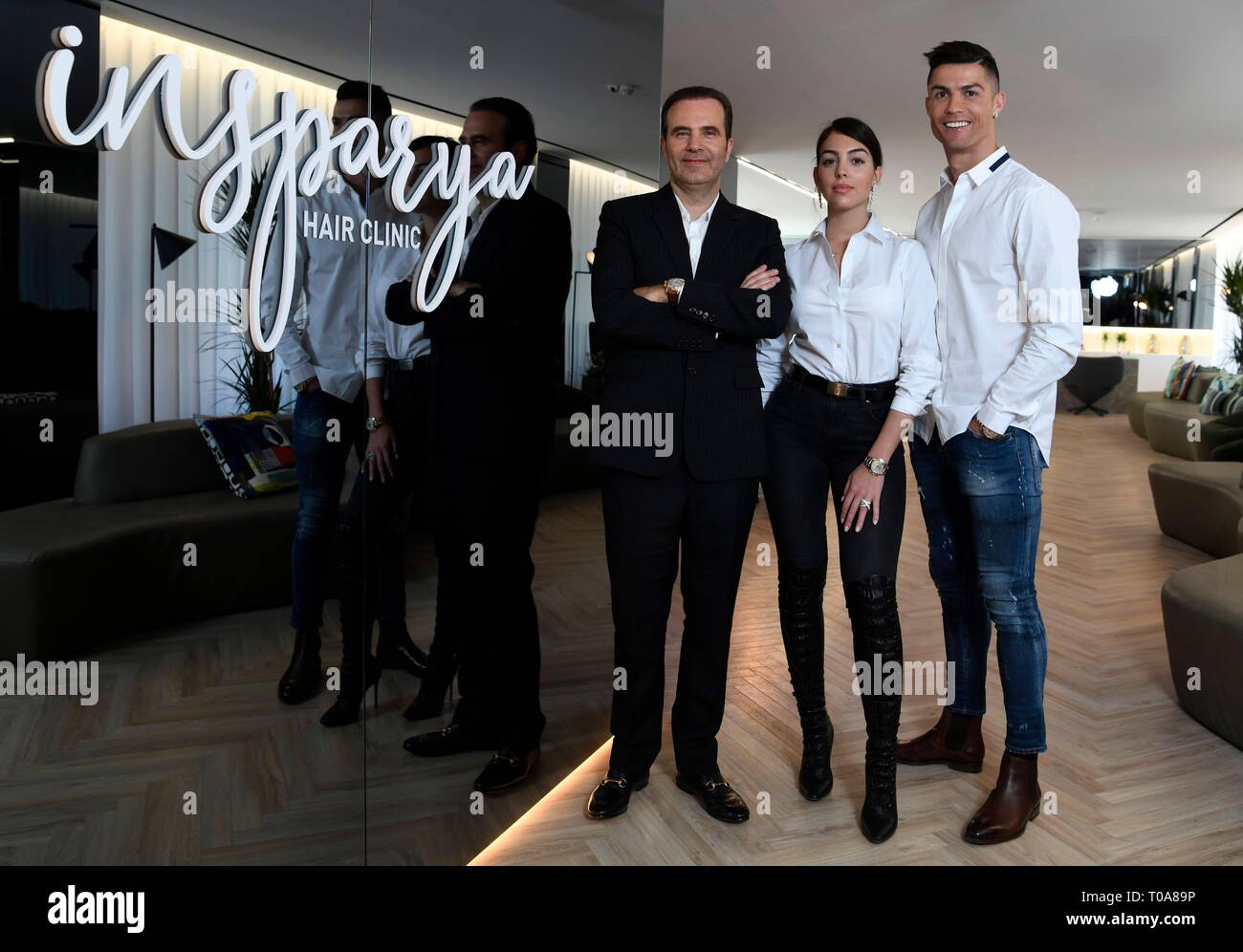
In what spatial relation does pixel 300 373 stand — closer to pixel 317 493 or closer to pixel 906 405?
pixel 317 493

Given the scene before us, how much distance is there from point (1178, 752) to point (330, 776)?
245 cm

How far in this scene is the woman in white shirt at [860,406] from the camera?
2301mm

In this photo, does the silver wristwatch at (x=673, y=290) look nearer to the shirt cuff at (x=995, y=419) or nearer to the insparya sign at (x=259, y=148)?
the insparya sign at (x=259, y=148)

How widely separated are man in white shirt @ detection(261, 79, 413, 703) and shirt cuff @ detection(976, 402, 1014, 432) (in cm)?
139

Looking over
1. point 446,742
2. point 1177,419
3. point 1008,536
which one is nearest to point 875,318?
point 1008,536

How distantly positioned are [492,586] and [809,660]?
33.6 inches

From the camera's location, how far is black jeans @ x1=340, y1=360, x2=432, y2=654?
1.75 m

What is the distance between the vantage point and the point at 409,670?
1897mm

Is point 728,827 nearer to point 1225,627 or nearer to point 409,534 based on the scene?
point 409,534

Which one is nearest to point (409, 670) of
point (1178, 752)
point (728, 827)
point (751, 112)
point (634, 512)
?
point (634, 512)

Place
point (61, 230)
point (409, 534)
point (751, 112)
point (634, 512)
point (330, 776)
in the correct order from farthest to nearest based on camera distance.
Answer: point (751, 112) → point (634, 512) → point (409, 534) → point (330, 776) → point (61, 230)

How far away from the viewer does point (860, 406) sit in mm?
2312

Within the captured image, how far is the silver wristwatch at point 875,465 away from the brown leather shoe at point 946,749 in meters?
0.89
